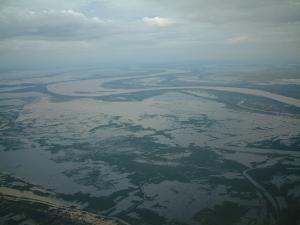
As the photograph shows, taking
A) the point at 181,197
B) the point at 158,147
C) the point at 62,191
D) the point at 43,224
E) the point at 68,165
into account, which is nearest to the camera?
the point at 43,224

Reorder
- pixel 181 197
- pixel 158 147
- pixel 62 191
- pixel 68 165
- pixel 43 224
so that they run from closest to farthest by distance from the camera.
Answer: pixel 43 224 → pixel 181 197 → pixel 62 191 → pixel 68 165 → pixel 158 147

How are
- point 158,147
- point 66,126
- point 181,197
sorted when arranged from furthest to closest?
point 66,126 → point 158,147 → point 181,197

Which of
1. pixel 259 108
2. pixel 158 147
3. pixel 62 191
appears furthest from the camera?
pixel 259 108

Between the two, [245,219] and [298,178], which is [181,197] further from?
[298,178]

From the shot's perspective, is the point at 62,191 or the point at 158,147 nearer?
the point at 62,191

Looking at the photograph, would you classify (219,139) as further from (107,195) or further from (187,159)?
(107,195)

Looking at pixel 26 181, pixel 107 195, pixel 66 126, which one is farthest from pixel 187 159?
pixel 66 126

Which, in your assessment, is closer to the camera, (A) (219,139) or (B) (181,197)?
(B) (181,197)

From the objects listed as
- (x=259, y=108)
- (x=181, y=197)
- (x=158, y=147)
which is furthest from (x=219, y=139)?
(x=259, y=108)

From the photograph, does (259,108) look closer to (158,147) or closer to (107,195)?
(158,147)
